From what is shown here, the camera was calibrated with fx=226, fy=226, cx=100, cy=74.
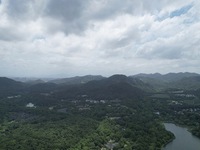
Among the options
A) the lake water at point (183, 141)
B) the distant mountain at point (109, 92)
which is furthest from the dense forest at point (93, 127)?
the distant mountain at point (109, 92)

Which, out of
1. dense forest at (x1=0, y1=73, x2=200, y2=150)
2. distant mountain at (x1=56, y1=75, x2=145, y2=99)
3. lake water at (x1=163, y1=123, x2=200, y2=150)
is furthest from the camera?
distant mountain at (x1=56, y1=75, x2=145, y2=99)

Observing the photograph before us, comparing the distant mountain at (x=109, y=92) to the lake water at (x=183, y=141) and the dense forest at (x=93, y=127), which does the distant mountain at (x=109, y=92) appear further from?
the lake water at (x=183, y=141)

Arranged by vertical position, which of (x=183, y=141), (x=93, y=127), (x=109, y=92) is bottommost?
(x=183, y=141)

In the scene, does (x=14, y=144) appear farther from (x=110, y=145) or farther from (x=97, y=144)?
(x=110, y=145)

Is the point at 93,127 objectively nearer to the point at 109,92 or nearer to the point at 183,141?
the point at 183,141

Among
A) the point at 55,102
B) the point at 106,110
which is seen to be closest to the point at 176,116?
the point at 106,110

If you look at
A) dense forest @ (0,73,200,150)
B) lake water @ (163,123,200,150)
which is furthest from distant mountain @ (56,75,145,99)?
lake water @ (163,123,200,150)

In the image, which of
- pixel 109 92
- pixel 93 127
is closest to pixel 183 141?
pixel 93 127

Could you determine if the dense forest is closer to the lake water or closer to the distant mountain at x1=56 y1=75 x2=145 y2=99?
the lake water
